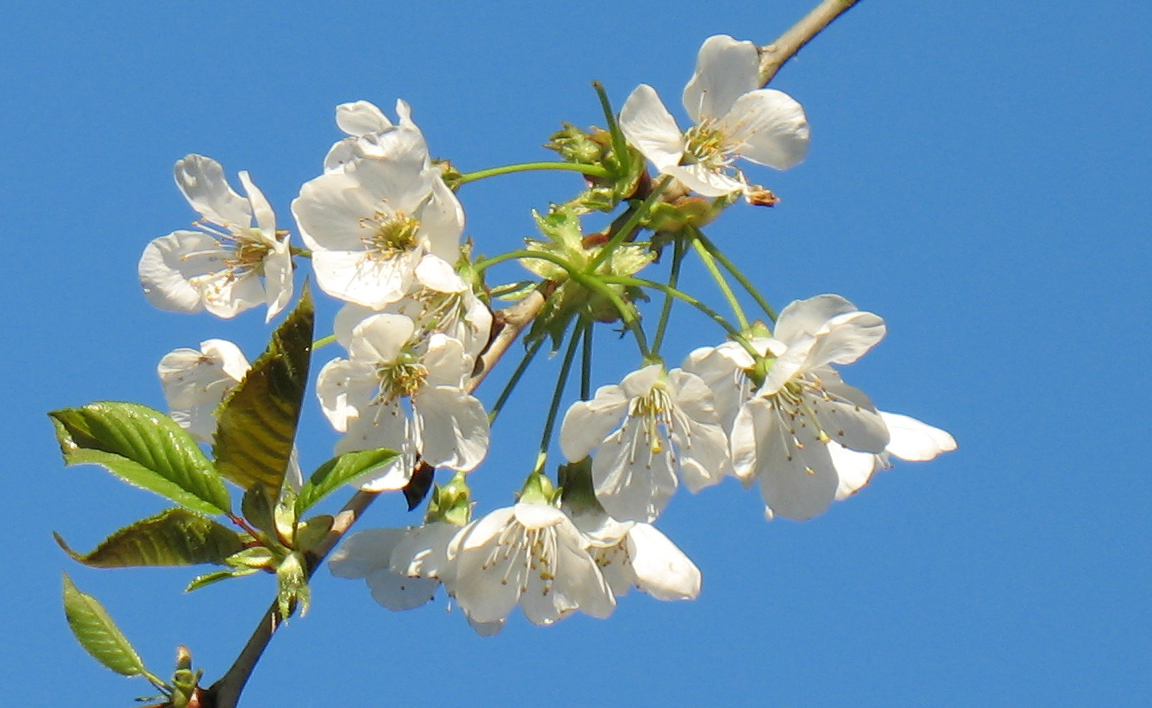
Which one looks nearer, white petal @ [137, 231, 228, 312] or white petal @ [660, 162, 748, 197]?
white petal @ [660, 162, 748, 197]

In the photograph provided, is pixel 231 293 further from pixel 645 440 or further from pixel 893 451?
pixel 893 451

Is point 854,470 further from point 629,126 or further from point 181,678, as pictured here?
point 181,678

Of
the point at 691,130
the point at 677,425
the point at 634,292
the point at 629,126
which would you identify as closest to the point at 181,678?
the point at 677,425

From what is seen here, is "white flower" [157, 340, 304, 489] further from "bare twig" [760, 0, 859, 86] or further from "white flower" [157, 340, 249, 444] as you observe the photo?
"bare twig" [760, 0, 859, 86]

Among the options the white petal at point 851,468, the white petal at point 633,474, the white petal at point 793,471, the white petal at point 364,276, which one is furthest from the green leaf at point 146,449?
the white petal at point 851,468

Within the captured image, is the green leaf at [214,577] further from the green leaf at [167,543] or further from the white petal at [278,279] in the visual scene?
the white petal at [278,279]

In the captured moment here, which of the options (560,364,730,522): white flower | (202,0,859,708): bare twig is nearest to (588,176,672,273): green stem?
(202,0,859,708): bare twig

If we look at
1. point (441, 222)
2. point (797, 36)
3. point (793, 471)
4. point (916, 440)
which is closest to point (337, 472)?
point (441, 222)
